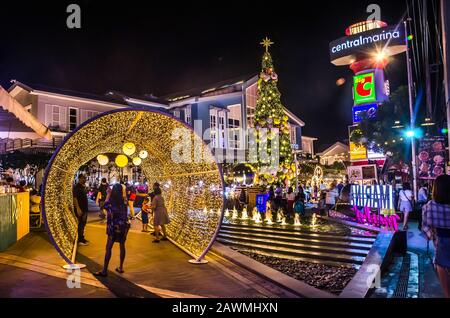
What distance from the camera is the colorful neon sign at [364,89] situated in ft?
137

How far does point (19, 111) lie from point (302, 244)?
8.45m

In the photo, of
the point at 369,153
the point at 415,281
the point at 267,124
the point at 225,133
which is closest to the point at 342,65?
the point at 369,153

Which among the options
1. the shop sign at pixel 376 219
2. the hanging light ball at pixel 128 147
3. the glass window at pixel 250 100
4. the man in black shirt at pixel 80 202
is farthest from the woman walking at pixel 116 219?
the glass window at pixel 250 100

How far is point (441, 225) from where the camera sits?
15.1 ft

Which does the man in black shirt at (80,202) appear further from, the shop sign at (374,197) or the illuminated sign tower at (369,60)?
the illuminated sign tower at (369,60)

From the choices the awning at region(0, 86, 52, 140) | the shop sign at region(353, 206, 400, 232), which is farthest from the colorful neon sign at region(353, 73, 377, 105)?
the awning at region(0, 86, 52, 140)

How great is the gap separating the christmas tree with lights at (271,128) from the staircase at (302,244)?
10.9 m

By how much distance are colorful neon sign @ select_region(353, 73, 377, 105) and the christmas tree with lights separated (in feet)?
72.2

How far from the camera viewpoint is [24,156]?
75.0 feet

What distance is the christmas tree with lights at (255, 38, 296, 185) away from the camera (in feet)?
78.4

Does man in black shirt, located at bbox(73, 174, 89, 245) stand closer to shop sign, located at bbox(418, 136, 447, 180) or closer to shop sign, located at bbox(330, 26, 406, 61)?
shop sign, located at bbox(418, 136, 447, 180)

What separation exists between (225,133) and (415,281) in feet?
81.5

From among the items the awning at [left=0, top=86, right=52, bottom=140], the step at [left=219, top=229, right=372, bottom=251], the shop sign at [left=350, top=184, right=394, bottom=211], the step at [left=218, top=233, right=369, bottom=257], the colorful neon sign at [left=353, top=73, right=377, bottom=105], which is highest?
the colorful neon sign at [left=353, top=73, right=377, bottom=105]

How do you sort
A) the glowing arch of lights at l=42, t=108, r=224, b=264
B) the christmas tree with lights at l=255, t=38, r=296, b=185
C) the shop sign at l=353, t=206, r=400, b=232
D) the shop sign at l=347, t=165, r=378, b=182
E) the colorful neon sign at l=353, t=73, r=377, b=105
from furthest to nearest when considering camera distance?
1. the colorful neon sign at l=353, t=73, r=377, b=105
2. the christmas tree with lights at l=255, t=38, r=296, b=185
3. the shop sign at l=347, t=165, r=378, b=182
4. the shop sign at l=353, t=206, r=400, b=232
5. the glowing arch of lights at l=42, t=108, r=224, b=264
